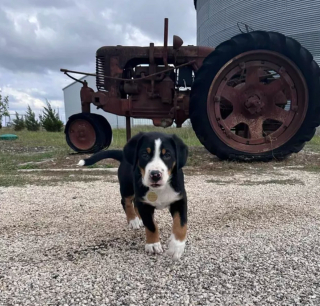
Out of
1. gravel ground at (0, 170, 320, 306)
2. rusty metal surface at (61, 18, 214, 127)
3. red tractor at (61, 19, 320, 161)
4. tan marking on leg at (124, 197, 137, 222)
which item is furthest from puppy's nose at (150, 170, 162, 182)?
rusty metal surface at (61, 18, 214, 127)

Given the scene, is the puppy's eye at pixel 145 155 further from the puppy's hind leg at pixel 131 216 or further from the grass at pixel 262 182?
the grass at pixel 262 182

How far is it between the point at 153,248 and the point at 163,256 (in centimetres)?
8

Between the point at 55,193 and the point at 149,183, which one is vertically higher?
the point at 149,183

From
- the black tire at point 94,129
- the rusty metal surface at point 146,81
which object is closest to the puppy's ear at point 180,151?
the rusty metal surface at point 146,81

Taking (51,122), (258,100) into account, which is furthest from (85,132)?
(51,122)

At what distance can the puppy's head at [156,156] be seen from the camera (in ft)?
5.54

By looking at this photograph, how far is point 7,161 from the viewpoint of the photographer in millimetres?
5617

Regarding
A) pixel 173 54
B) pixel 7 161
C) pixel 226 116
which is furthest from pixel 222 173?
pixel 7 161

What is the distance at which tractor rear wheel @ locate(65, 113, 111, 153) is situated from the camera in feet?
19.2

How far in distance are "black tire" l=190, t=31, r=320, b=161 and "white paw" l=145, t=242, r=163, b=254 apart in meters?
3.17

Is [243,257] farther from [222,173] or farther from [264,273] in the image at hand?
[222,173]

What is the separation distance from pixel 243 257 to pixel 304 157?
14.2 feet

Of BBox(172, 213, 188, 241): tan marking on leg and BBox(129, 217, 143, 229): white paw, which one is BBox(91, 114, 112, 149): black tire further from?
BBox(172, 213, 188, 241): tan marking on leg

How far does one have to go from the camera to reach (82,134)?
5.92 metres
